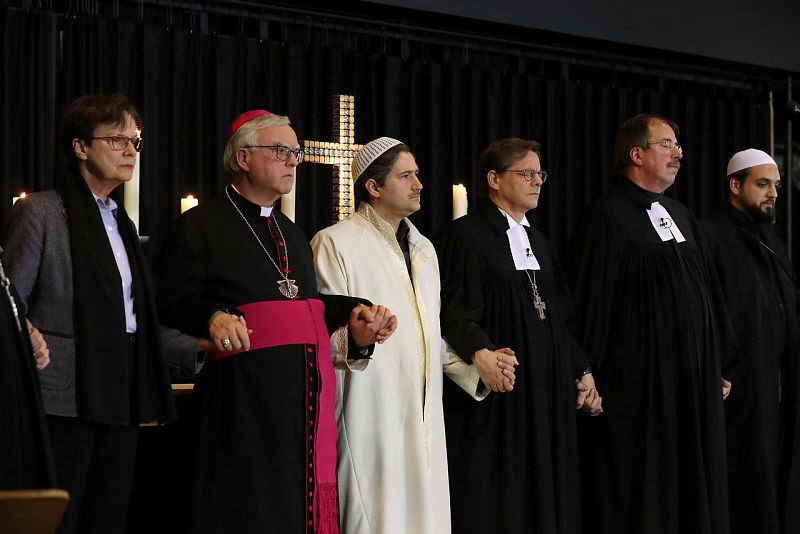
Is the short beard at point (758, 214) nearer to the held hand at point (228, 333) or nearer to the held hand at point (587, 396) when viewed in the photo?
the held hand at point (587, 396)

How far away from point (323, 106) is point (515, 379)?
2240 mm

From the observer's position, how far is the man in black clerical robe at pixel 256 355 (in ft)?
10.3

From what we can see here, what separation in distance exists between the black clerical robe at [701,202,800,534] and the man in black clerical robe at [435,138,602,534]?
1021 mm

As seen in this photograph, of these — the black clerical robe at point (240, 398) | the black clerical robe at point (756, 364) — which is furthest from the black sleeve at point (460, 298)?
the black clerical robe at point (756, 364)

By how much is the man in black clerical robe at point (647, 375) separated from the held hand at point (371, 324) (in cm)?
132

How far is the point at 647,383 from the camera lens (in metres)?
4.41

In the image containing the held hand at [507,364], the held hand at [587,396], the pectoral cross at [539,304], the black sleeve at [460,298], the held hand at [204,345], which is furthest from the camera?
the held hand at [587,396]

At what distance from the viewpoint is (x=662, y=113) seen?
691 cm

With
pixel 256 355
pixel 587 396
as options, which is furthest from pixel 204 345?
pixel 587 396

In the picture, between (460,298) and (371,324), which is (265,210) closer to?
(371,324)

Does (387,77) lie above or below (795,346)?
above

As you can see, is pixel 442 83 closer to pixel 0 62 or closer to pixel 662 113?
pixel 662 113

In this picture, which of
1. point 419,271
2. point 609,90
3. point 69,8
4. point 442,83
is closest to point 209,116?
point 69,8

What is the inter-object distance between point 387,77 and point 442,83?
16.0 inches
